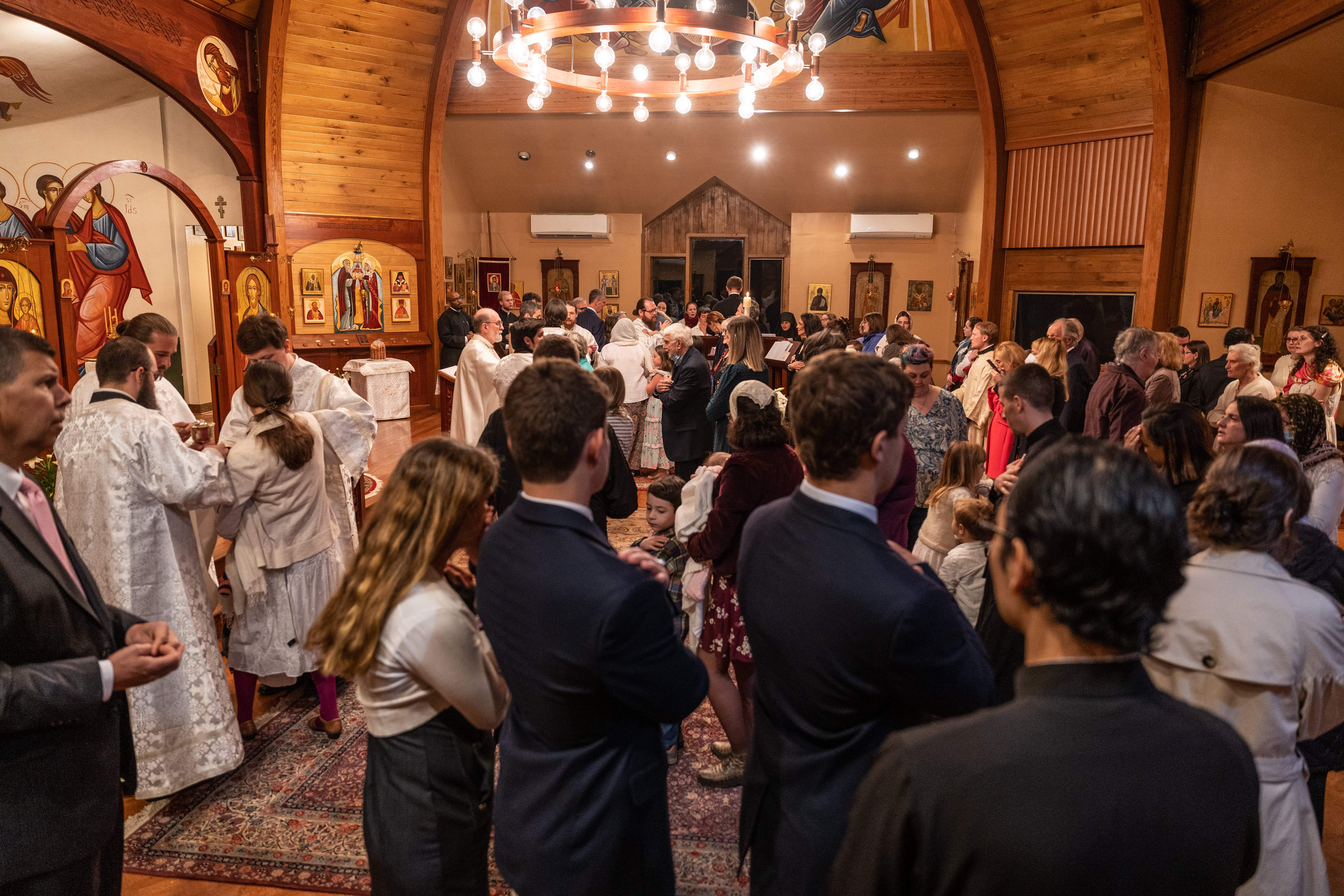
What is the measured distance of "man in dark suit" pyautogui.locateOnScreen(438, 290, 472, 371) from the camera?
1184cm

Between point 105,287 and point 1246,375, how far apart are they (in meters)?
11.9

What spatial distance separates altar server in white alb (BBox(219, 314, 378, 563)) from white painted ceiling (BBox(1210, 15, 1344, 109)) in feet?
27.0

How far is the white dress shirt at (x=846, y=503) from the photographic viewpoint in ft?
5.34

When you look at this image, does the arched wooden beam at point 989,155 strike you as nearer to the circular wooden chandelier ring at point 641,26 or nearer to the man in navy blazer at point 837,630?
the circular wooden chandelier ring at point 641,26

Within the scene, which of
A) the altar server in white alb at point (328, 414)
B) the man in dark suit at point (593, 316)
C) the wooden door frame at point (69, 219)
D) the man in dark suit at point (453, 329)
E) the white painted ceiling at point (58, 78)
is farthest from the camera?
the man in dark suit at point (453, 329)

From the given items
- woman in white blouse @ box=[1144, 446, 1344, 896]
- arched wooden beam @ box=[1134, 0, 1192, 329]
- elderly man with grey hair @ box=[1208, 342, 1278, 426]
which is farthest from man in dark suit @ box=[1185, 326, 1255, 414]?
woman in white blouse @ box=[1144, 446, 1344, 896]

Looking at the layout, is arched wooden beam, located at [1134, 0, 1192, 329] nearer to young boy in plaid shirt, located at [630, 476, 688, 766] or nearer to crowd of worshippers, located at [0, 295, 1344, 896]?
crowd of worshippers, located at [0, 295, 1344, 896]

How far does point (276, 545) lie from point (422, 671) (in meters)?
2.24

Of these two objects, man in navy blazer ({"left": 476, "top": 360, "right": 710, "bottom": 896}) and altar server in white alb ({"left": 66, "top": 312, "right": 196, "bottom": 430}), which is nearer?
man in navy blazer ({"left": 476, "top": 360, "right": 710, "bottom": 896})

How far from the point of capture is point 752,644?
5.86 feet

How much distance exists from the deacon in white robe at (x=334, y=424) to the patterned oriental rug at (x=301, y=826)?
3.20ft

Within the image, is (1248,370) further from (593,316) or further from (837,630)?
(593,316)

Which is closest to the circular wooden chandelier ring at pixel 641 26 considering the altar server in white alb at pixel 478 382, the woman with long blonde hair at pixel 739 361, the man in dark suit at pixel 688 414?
the woman with long blonde hair at pixel 739 361

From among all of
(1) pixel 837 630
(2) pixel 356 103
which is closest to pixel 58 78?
(2) pixel 356 103
